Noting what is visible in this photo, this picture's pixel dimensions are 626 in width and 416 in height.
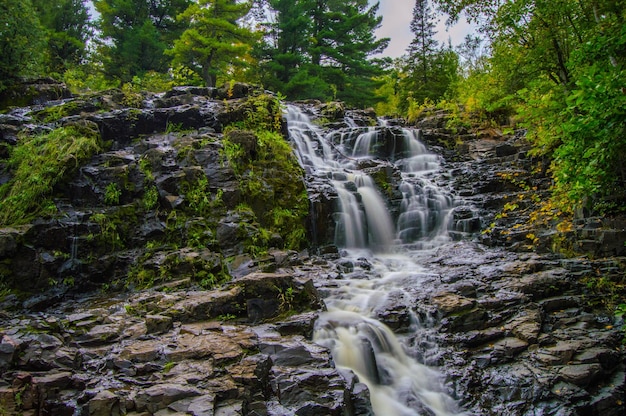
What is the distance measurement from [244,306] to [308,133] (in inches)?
431

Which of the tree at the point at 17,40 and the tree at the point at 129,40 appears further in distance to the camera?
the tree at the point at 129,40

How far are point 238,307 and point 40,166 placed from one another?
619 cm

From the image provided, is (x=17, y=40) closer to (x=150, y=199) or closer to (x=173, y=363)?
(x=150, y=199)

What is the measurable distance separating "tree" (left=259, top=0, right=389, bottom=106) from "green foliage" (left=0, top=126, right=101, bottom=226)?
1499 cm

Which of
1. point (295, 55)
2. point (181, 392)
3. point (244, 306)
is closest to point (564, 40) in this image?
point (244, 306)

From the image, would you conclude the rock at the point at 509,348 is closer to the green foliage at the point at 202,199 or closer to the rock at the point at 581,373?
the rock at the point at 581,373

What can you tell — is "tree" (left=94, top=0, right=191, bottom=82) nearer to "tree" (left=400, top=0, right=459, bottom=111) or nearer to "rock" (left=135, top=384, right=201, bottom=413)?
"tree" (left=400, top=0, right=459, bottom=111)

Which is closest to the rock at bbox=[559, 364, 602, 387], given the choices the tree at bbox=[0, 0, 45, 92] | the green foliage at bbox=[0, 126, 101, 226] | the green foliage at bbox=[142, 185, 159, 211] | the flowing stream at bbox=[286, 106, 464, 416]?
the flowing stream at bbox=[286, 106, 464, 416]

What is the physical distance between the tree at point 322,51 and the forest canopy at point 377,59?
0.10m

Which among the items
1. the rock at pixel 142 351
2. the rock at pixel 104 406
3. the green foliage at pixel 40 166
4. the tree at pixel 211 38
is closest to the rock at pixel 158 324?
the rock at pixel 142 351

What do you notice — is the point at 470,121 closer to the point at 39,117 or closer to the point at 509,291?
the point at 509,291

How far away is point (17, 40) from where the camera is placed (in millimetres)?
12977

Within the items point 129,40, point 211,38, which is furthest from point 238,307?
point 129,40

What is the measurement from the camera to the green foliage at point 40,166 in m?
7.90
